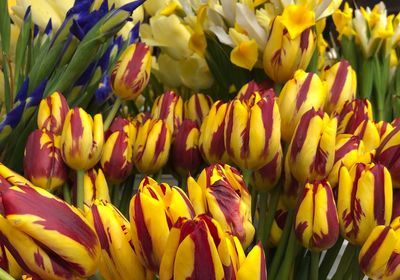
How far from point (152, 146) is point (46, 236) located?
7.4 inches

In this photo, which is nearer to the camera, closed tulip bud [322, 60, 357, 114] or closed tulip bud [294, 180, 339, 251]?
closed tulip bud [294, 180, 339, 251]

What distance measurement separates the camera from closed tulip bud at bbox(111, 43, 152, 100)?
49cm

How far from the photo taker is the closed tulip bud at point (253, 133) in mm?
376

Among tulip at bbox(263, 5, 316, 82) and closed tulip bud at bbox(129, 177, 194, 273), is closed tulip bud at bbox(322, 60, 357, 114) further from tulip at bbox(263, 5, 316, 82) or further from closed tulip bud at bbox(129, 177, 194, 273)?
closed tulip bud at bbox(129, 177, 194, 273)

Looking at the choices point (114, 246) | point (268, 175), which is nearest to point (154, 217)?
point (114, 246)

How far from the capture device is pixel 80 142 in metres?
0.42

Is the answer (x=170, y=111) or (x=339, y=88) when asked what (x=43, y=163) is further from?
(x=339, y=88)

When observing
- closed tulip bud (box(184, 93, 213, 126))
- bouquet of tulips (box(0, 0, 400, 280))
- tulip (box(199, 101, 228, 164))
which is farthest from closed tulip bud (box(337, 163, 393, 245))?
closed tulip bud (box(184, 93, 213, 126))

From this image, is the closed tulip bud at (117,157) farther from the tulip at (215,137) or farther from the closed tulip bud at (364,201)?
the closed tulip bud at (364,201)

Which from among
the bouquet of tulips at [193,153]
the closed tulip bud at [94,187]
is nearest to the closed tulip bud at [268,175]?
the bouquet of tulips at [193,153]

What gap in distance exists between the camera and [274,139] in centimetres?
38

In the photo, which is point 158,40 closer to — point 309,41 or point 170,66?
point 170,66

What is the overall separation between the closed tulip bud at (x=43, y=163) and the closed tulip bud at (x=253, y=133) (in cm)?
12

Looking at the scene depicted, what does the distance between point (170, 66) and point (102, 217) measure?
0.33 meters
